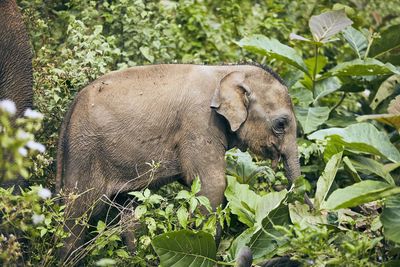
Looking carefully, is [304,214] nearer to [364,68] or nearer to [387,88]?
[364,68]

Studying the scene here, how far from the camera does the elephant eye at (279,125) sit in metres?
8.34

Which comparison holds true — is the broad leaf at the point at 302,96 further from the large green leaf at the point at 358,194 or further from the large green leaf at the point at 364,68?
the large green leaf at the point at 358,194

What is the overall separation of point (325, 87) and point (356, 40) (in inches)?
21.4

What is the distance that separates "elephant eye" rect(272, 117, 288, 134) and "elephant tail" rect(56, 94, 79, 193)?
147 cm

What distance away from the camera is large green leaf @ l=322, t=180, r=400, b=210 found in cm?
704

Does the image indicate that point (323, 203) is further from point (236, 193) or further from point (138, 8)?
point (138, 8)

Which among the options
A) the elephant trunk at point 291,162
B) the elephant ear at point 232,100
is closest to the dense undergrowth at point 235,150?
the elephant trunk at point 291,162

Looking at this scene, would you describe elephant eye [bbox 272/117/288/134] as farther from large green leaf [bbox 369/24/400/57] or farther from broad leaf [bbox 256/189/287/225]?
large green leaf [bbox 369/24/400/57]

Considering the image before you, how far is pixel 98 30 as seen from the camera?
29.5ft

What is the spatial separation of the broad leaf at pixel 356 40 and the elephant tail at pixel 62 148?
2942 millimetres

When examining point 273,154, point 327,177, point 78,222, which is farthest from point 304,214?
point 78,222

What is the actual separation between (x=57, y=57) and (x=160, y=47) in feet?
3.12

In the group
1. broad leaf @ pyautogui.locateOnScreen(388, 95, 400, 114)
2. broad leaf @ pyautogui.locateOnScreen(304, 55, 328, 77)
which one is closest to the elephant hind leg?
broad leaf @ pyautogui.locateOnScreen(388, 95, 400, 114)

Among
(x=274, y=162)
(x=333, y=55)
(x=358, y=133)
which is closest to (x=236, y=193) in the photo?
(x=274, y=162)
